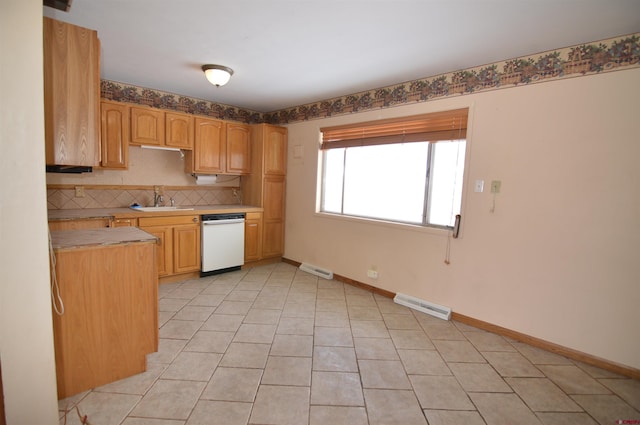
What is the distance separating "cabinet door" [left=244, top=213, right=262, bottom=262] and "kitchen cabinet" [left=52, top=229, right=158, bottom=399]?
2243 mm

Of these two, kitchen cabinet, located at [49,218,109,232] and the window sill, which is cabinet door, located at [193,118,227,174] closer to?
kitchen cabinet, located at [49,218,109,232]

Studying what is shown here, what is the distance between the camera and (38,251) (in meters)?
1.32

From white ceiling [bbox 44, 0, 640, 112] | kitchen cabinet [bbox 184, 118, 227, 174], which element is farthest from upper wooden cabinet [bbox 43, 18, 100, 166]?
kitchen cabinet [bbox 184, 118, 227, 174]

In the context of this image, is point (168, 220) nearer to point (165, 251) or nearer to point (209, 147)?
point (165, 251)

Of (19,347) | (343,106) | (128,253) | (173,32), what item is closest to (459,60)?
(343,106)

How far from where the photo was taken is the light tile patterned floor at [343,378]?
167 centimetres

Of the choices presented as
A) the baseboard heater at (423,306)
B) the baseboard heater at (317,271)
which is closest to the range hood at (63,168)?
the baseboard heater at (317,271)

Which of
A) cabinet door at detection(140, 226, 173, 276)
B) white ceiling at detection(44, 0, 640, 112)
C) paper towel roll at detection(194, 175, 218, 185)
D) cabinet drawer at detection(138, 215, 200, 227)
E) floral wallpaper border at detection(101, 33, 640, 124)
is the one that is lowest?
cabinet door at detection(140, 226, 173, 276)

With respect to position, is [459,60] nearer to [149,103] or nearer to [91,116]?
[91,116]

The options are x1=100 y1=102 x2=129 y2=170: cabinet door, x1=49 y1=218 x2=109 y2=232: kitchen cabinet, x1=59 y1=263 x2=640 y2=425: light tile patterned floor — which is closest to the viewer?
x1=59 y1=263 x2=640 y2=425: light tile patterned floor

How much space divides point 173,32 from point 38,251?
5.88ft

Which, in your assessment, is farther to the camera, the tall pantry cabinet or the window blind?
the tall pantry cabinet

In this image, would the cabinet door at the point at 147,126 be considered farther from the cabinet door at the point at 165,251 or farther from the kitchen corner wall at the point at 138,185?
the cabinet door at the point at 165,251

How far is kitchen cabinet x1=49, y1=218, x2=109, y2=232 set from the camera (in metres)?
2.79
